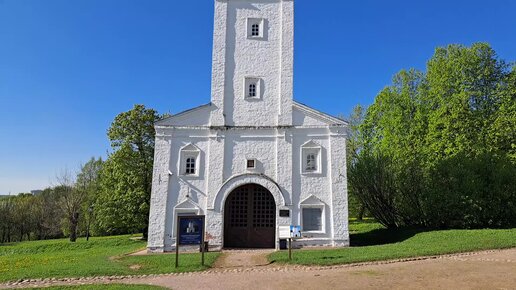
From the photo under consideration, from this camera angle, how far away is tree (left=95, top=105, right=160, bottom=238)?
25344 millimetres

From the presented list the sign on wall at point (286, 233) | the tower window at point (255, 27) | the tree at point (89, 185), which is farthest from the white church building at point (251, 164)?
the tree at point (89, 185)

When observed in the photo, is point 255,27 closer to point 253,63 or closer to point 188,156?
point 253,63

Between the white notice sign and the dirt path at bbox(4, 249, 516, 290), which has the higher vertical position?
the white notice sign

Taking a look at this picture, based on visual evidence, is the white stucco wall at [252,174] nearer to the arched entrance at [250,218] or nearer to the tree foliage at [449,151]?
the arched entrance at [250,218]

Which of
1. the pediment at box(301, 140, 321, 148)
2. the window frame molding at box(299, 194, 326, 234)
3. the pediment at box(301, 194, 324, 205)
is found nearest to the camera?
the window frame molding at box(299, 194, 326, 234)

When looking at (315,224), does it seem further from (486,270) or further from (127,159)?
(127,159)

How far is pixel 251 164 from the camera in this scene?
18.4 meters

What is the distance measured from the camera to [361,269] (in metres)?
11.1

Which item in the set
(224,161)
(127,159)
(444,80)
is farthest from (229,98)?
(444,80)

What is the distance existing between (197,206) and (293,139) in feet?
19.8

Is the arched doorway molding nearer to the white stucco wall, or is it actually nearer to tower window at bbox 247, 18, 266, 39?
the white stucco wall

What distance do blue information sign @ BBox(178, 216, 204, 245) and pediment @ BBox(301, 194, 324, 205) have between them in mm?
6355

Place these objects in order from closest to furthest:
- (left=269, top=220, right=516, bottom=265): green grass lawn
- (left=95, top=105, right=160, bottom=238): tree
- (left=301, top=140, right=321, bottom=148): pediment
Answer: (left=269, top=220, right=516, bottom=265): green grass lawn
(left=301, top=140, right=321, bottom=148): pediment
(left=95, top=105, right=160, bottom=238): tree

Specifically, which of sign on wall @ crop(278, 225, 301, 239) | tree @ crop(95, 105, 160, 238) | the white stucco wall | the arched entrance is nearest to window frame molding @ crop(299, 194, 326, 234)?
the white stucco wall
